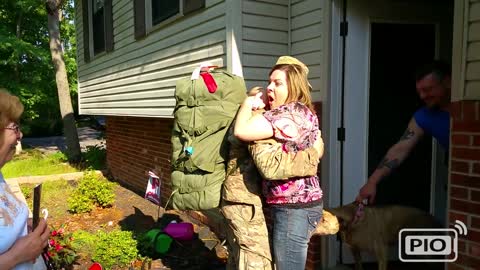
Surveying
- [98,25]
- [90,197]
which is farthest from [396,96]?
[98,25]

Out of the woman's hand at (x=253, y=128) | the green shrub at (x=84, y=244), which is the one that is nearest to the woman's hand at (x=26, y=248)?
the woman's hand at (x=253, y=128)

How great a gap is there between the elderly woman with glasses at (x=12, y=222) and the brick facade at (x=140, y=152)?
3.74 metres

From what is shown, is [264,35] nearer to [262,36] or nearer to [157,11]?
[262,36]

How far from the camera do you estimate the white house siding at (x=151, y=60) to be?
458cm

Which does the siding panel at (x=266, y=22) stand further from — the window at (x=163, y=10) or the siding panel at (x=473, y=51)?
the siding panel at (x=473, y=51)

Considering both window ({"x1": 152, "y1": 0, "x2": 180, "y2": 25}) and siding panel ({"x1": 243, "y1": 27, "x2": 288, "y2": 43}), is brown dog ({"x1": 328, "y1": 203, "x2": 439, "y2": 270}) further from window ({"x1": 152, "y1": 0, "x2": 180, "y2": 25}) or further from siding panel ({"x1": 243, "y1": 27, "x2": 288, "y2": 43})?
window ({"x1": 152, "y1": 0, "x2": 180, "y2": 25})

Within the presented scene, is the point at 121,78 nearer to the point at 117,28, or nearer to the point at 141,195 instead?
the point at 117,28

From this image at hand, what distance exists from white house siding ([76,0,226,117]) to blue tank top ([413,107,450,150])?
2051mm

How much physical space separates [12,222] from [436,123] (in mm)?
2526

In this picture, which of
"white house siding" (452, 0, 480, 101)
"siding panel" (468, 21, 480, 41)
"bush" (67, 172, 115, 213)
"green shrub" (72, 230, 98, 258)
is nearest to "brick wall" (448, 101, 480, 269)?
"white house siding" (452, 0, 480, 101)

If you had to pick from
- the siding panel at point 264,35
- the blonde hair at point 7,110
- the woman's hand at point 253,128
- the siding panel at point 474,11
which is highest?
the siding panel at point 264,35

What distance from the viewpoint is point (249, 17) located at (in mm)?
4102

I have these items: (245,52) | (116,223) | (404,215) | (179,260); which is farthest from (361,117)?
(116,223)

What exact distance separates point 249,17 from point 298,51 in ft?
1.86
